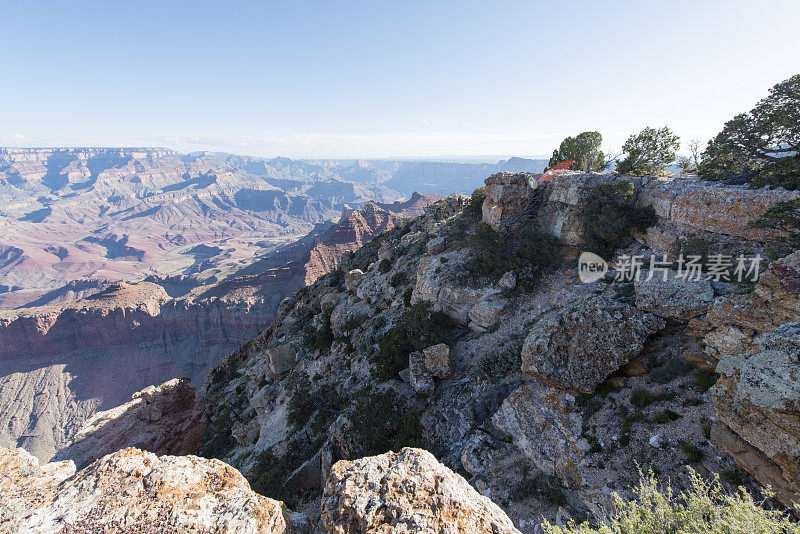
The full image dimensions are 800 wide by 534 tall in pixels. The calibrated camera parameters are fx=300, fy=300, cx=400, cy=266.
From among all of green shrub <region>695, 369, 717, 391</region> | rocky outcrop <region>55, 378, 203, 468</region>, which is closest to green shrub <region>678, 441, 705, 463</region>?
green shrub <region>695, 369, 717, 391</region>

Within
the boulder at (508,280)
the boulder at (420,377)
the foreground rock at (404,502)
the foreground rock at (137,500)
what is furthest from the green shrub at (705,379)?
the foreground rock at (137,500)

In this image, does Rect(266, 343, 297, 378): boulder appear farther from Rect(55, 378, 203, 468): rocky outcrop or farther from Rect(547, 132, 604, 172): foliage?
Rect(547, 132, 604, 172): foliage

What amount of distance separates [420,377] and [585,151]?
2704cm

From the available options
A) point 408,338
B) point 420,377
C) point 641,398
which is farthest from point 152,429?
point 641,398

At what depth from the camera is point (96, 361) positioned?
8494 centimetres

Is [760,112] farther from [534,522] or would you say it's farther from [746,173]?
[534,522]

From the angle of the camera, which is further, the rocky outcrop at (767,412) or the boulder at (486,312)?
the boulder at (486,312)

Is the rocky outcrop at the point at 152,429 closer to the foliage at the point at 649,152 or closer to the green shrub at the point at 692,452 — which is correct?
the green shrub at the point at 692,452

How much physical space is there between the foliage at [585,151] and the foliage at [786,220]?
1762 cm

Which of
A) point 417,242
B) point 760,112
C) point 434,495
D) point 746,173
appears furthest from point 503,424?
point 417,242

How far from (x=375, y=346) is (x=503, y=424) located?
466 inches

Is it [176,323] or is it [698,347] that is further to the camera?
[176,323]

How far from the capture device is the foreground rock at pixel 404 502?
224 inches

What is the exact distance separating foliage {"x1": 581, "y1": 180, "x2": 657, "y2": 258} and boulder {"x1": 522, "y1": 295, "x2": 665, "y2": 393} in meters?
7.72
